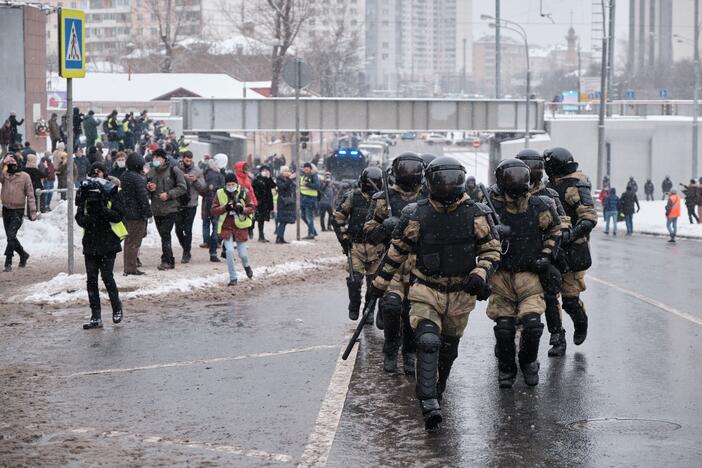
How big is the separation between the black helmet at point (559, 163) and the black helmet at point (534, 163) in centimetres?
44

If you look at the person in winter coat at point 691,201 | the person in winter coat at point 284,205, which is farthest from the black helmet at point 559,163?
the person in winter coat at point 691,201

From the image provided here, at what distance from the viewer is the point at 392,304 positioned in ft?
33.1

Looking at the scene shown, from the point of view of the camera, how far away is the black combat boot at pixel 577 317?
11.6 m

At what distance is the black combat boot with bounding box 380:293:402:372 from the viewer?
33.2 ft

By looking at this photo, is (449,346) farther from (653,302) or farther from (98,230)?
(653,302)

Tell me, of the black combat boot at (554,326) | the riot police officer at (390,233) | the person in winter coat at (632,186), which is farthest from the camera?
the person in winter coat at (632,186)

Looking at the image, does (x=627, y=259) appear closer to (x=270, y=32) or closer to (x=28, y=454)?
(x=28, y=454)

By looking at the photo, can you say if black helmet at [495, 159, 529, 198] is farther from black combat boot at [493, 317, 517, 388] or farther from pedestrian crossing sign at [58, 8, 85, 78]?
pedestrian crossing sign at [58, 8, 85, 78]

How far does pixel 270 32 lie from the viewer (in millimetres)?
78125

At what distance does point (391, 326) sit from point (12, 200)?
8968mm

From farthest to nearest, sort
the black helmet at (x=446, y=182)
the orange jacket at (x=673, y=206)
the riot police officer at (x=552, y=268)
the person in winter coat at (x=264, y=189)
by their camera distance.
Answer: the orange jacket at (x=673, y=206) < the person in winter coat at (x=264, y=189) < the riot police officer at (x=552, y=268) < the black helmet at (x=446, y=182)

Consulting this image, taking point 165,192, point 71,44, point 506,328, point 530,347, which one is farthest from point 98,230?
point 530,347

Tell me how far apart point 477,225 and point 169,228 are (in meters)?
9.53

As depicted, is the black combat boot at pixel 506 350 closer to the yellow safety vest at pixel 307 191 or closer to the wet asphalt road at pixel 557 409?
the wet asphalt road at pixel 557 409
